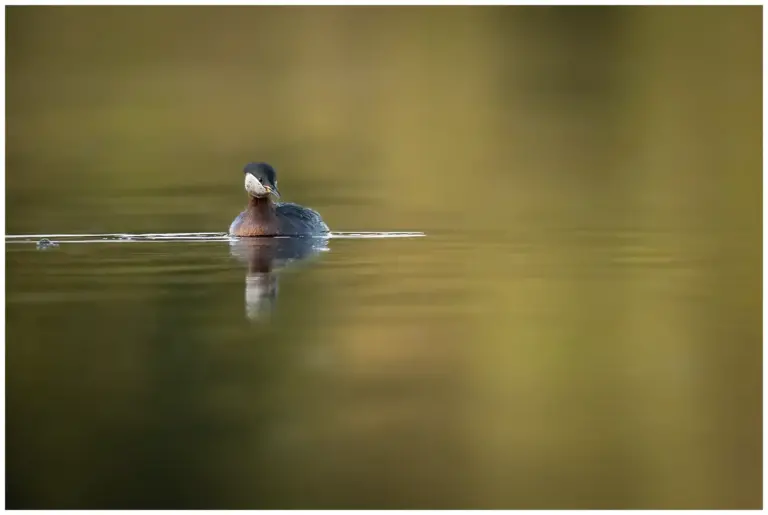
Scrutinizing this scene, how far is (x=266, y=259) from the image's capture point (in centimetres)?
1205

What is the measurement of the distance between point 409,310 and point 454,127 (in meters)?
16.6

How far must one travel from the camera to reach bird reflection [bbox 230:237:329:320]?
370 inches

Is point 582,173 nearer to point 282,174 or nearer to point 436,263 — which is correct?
Answer: point 282,174

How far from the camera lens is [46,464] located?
627 centimetres

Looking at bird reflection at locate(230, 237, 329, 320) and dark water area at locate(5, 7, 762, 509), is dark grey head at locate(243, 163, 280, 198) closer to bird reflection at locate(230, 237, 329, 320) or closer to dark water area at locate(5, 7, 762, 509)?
bird reflection at locate(230, 237, 329, 320)

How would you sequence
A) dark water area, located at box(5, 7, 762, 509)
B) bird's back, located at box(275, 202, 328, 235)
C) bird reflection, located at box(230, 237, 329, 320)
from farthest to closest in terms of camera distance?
1. bird's back, located at box(275, 202, 328, 235)
2. bird reflection, located at box(230, 237, 329, 320)
3. dark water area, located at box(5, 7, 762, 509)

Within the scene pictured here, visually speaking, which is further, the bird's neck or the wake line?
the bird's neck

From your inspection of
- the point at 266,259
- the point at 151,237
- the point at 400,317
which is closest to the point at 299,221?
the point at 151,237

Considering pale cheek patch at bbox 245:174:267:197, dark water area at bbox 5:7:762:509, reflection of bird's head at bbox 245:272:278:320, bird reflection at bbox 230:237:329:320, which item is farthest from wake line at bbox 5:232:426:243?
reflection of bird's head at bbox 245:272:278:320

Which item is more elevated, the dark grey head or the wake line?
the dark grey head

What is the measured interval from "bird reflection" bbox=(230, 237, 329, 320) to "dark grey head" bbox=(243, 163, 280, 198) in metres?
0.57

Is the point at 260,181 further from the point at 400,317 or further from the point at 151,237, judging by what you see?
the point at 400,317

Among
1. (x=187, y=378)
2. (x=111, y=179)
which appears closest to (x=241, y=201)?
(x=111, y=179)

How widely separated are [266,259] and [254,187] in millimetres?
2348
